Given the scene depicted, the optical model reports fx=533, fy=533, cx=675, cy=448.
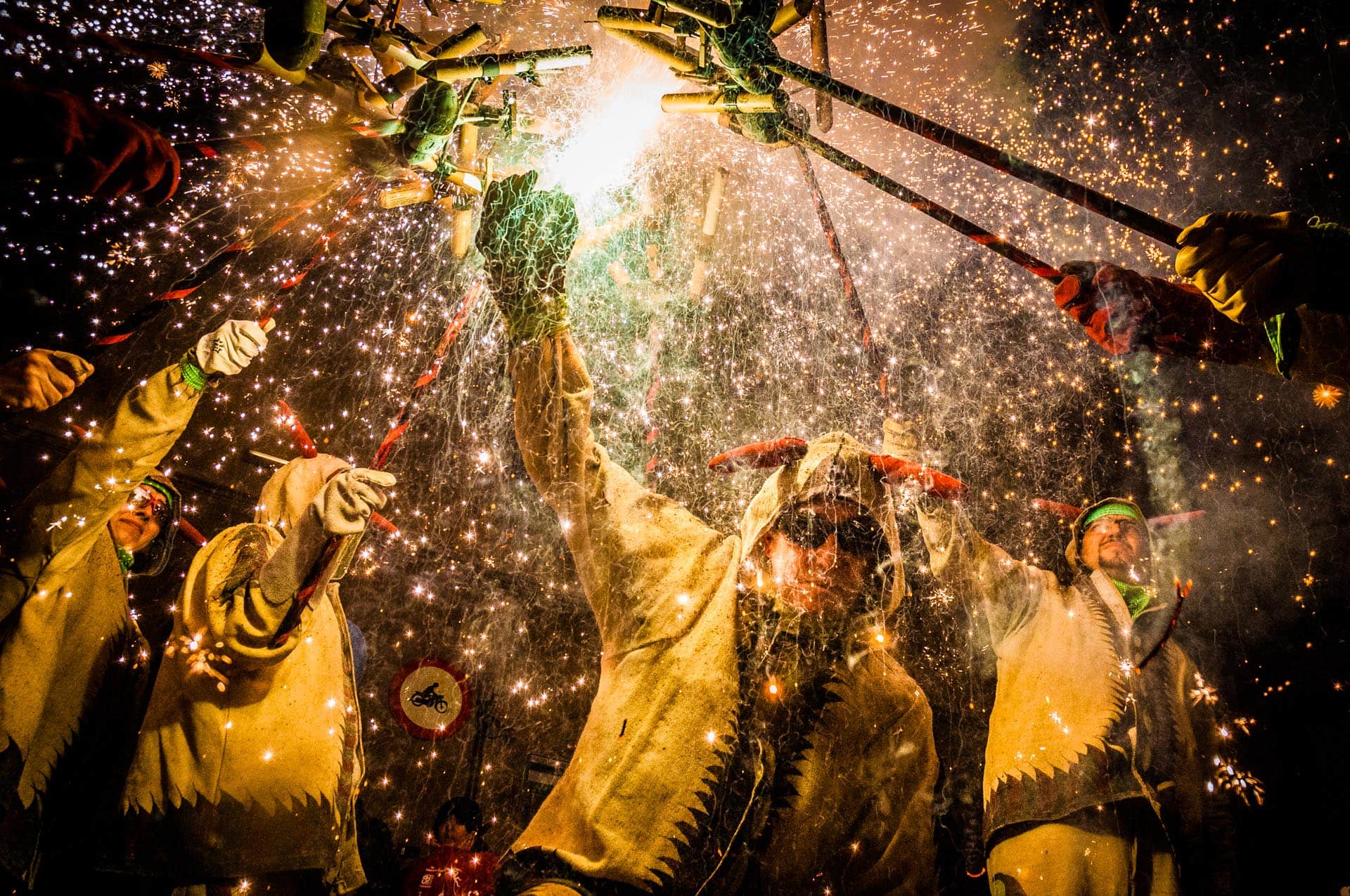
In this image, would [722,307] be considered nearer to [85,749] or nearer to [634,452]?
[634,452]

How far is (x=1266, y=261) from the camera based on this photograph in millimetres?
1692

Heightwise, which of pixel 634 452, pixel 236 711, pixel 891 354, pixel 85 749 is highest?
pixel 891 354

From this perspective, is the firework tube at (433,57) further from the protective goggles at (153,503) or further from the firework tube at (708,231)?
the protective goggles at (153,503)

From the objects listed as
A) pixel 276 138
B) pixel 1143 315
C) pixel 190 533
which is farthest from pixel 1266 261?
pixel 190 533

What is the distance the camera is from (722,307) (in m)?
4.89

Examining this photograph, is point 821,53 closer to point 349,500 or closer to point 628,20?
point 628,20

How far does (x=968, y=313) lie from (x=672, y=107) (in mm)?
3074

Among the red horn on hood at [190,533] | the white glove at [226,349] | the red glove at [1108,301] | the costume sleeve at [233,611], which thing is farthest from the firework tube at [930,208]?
the red horn on hood at [190,533]

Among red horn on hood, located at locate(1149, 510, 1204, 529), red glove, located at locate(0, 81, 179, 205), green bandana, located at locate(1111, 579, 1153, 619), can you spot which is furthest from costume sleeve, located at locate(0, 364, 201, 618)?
red horn on hood, located at locate(1149, 510, 1204, 529)

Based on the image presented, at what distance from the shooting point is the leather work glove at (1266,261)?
1684mm

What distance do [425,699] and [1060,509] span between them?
6.06 metres

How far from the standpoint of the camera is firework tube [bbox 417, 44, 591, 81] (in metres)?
2.39

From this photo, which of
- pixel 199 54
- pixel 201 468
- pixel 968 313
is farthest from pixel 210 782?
pixel 968 313

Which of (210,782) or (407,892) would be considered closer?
(210,782)
